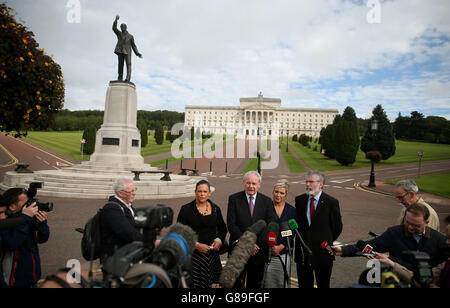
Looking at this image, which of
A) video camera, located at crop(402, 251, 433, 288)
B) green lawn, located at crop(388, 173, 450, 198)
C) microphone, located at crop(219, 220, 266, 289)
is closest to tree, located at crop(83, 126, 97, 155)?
green lawn, located at crop(388, 173, 450, 198)

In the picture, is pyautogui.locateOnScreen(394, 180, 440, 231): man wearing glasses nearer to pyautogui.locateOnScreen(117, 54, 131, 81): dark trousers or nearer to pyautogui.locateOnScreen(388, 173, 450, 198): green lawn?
pyautogui.locateOnScreen(117, 54, 131, 81): dark trousers

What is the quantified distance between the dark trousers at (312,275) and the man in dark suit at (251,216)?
59 centimetres

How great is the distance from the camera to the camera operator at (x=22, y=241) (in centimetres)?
305

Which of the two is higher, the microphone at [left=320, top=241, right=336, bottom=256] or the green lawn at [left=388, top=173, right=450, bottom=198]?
the microphone at [left=320, top=241, right=336, bottom=256]

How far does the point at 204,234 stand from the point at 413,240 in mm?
2618

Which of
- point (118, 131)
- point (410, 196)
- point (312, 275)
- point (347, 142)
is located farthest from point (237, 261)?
point (347, 142)

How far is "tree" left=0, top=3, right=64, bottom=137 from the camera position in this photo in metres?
6.39

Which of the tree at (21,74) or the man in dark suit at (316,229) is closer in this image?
the man in dark suit at (316,229)

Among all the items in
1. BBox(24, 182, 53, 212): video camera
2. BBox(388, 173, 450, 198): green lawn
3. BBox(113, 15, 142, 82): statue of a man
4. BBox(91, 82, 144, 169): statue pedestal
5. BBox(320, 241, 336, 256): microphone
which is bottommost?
BBox(388, 173, 450, 198): green lawn

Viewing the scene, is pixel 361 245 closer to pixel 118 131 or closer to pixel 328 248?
pixel 328 248

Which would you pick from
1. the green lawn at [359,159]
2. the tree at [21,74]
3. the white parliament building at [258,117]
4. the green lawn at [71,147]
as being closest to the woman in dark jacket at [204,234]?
the tree at [21,74]

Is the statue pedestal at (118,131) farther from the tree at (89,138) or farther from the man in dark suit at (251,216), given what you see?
the tree at (89,138)

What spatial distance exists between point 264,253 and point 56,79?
917 centimetres
